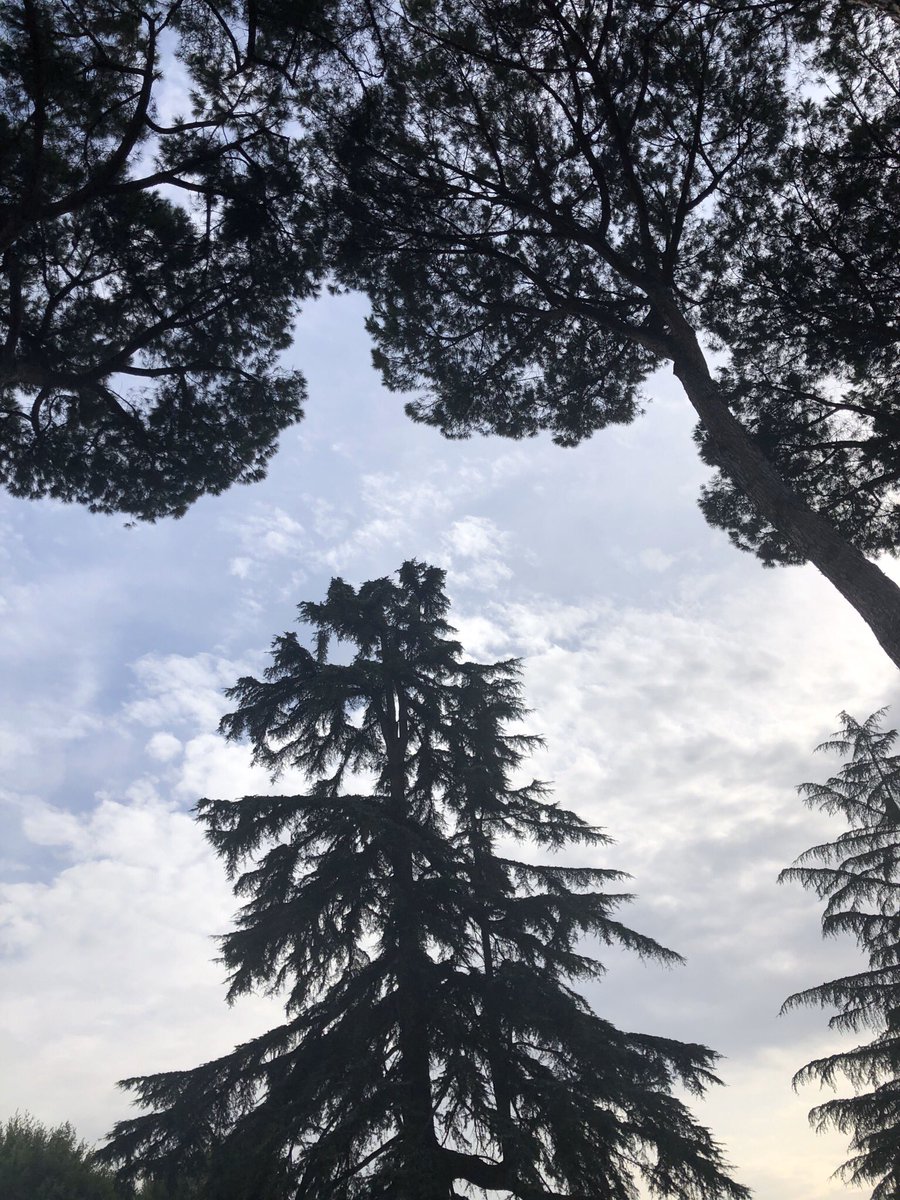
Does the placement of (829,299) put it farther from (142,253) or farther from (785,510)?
(142,253)

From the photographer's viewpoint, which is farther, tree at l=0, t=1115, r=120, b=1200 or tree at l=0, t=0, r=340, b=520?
tree at l=0, t=1115, r=120, b=1200

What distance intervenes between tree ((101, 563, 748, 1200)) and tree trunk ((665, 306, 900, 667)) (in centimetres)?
673

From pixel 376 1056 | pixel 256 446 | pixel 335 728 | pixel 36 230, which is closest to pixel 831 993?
pixel 376 1056

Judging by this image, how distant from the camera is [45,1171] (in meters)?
19.2

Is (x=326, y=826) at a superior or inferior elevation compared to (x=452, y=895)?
superior

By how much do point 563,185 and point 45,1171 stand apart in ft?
78.9

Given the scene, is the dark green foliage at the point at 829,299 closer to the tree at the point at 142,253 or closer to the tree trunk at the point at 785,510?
the tree trunk at the point at 785,510

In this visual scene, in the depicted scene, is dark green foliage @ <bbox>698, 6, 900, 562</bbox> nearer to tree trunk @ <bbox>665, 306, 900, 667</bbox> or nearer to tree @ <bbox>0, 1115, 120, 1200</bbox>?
tree trunk @ <bbox>665, 306, 900, 667</bbox>

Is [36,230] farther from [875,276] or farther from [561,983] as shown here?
[561,983]

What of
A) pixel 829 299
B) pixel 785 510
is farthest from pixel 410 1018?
pixel 829 299

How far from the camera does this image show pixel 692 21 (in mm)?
9742

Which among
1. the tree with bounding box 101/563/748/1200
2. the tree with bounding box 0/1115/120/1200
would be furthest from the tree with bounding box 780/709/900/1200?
the tree with bounding box 0/1115/120/1200

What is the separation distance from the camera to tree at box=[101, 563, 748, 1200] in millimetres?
9344

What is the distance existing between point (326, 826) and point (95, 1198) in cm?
1384
